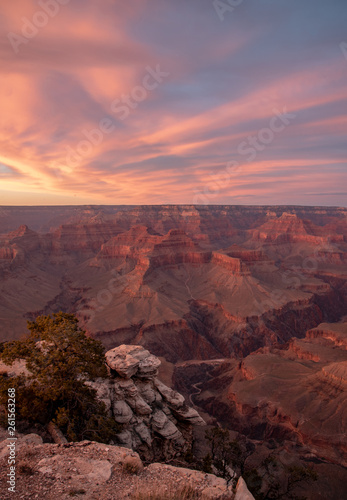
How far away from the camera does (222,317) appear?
314 ft

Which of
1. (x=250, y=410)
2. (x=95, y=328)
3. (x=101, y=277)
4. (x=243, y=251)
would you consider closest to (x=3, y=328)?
(x=95, y=328)

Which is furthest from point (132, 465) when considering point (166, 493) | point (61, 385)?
point (61, 385)

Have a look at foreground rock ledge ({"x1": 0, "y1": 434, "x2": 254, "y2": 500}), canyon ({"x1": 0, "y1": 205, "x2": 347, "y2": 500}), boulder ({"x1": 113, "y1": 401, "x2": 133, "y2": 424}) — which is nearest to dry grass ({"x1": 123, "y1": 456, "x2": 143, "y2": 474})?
foreground rock ledge ({"x1": 0, "y1": 434, "x2": 254, "y2": 500})

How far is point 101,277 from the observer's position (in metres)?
138

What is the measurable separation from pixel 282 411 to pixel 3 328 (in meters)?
78.8

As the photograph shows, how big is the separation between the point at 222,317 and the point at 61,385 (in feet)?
269

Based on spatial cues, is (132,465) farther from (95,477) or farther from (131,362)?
(131,362)

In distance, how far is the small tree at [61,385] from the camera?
18.1m

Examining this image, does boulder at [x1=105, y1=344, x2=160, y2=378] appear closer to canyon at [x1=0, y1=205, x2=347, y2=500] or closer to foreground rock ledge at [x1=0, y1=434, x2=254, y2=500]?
foreground rock ledge at [x1=0, y1=434, x2=254, y2=500]

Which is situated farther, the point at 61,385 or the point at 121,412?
the point at 121,412

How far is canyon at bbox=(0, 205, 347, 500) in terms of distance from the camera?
151 ft

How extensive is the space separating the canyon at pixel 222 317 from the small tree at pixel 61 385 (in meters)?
28.2

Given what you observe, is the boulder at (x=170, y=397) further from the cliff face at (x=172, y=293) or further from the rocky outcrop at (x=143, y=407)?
the cliff face at (x=172, y=293)

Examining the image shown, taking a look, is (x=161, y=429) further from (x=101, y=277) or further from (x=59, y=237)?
(x=59, y=237)
